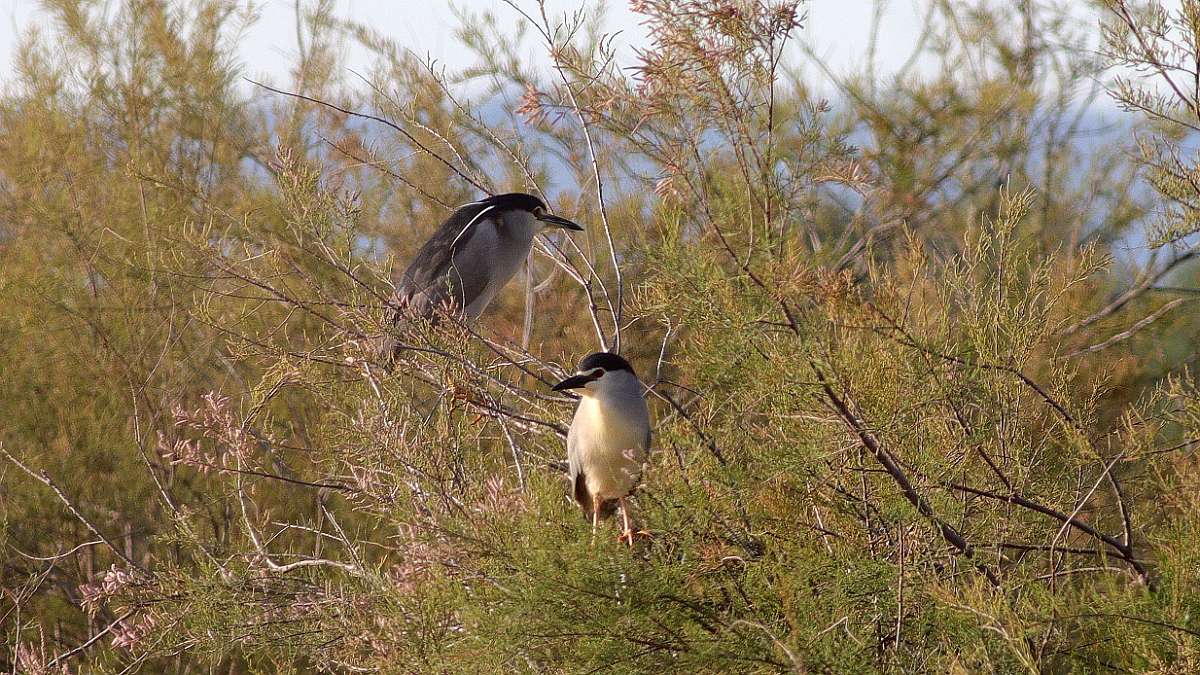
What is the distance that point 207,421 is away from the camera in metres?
2.70

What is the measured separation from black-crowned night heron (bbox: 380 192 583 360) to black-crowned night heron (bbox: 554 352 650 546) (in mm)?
1275

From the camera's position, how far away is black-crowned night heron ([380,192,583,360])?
4.21 metres

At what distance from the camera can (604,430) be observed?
2830 millimetres

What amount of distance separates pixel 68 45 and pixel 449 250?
108 inches

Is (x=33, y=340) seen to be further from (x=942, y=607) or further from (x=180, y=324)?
(x=942, y=607)

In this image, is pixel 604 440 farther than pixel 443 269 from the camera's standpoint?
No

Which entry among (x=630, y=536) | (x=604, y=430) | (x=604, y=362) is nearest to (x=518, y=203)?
(x=604, y=362)

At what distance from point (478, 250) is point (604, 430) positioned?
177cm

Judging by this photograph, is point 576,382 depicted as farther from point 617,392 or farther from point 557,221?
point 557,221

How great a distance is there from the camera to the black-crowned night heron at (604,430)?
9.27 feet

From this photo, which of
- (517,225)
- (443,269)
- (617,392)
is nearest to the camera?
(617,392)

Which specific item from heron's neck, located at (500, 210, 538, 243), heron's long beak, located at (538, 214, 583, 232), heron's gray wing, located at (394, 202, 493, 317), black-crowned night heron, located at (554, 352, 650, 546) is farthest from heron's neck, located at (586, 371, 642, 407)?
heron's neck, located at (500, 210, 538, 243)

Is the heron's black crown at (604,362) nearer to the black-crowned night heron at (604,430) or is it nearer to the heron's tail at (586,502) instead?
the black-crowned night heron at (604,430)

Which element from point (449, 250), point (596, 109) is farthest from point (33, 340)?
point (596, 109)
